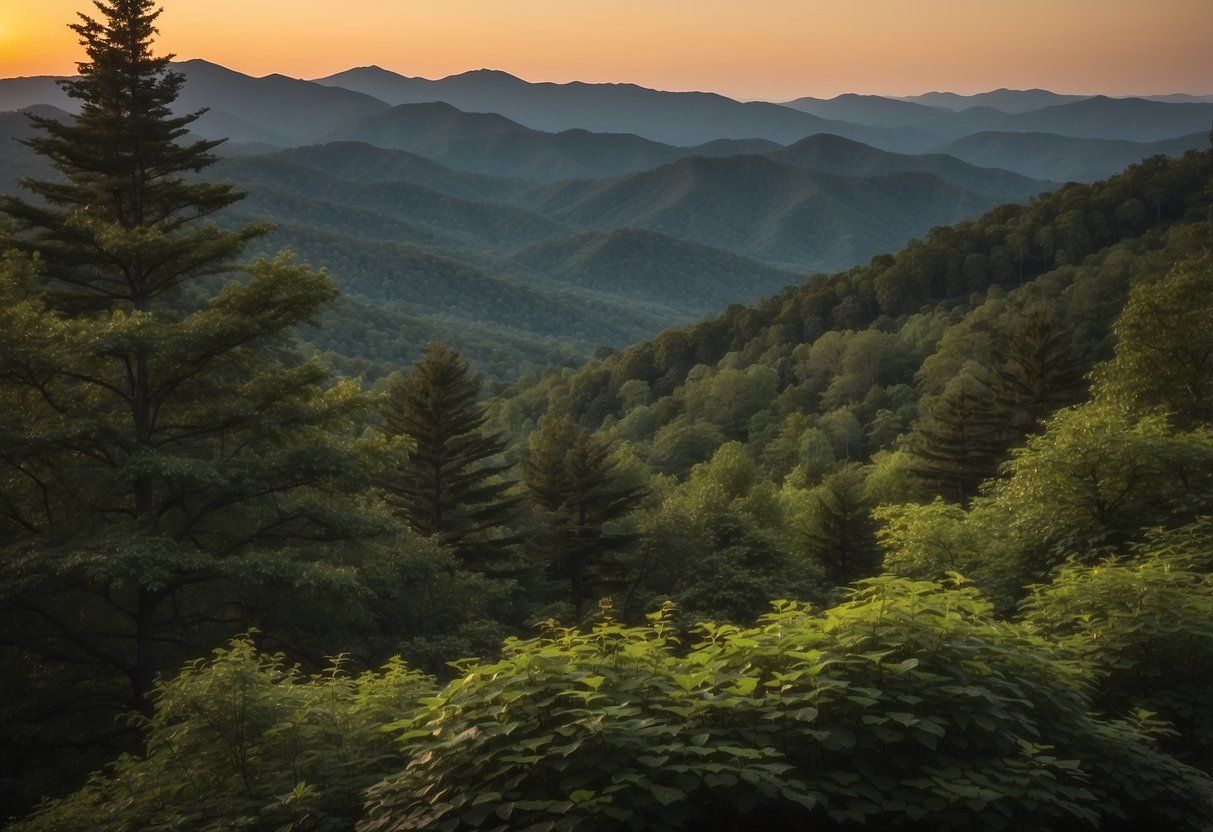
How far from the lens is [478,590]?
2291 cm

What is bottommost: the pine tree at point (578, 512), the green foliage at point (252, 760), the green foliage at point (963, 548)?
the pine tree at point (578, 512)

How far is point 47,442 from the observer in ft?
45.9

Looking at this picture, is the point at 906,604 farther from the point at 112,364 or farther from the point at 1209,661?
the point at 112,364

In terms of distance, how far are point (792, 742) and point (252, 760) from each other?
157 inches

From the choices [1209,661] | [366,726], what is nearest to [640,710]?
[366,726]

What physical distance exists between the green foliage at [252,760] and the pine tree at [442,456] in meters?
19.8

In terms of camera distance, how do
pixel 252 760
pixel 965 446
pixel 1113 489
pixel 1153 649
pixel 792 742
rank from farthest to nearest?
pixel 965 446, pixel 1113 489, pixel 1153 649, pixel 252 760, pixel 792 742

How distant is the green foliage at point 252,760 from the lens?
6.15 m

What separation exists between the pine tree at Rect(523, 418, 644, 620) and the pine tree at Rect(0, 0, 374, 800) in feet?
38.2

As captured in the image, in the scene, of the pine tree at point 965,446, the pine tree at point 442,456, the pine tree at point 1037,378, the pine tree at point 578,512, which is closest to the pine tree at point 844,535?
the pine tree at point 965,446

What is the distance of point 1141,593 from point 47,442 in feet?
46.3

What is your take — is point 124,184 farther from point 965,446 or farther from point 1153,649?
point 965,446

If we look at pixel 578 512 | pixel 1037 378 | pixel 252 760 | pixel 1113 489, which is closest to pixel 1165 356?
pixel 1113 489

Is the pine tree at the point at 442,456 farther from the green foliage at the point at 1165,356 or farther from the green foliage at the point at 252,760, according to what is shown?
the green foliage at the point at 252,760
